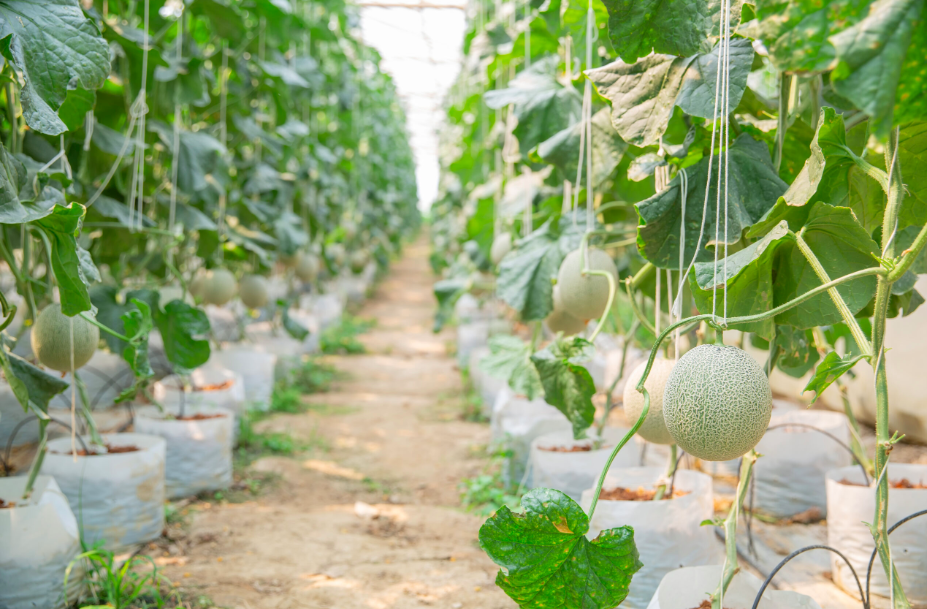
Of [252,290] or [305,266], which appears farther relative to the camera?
[305,266]

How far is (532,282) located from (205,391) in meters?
2.37

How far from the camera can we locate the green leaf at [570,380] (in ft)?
6.22

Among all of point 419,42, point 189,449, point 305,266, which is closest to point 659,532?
point 189,449

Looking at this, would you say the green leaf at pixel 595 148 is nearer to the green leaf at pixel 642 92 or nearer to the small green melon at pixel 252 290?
the green leaf at pixel 642 92

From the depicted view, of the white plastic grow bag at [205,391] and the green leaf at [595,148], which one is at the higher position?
the green leaf at [595,148]

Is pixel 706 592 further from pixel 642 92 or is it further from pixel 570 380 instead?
pixel 642 92

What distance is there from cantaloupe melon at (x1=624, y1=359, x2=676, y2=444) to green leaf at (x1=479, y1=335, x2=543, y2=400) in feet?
2.83

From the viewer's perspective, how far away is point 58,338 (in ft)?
6.61

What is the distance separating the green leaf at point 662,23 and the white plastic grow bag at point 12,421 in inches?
140

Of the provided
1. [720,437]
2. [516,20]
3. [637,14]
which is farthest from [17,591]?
[516,20]

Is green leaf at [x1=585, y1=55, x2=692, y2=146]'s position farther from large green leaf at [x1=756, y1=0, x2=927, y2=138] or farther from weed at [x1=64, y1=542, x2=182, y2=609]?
weed at [x1=64, y1=542, x2=182, y2=609]

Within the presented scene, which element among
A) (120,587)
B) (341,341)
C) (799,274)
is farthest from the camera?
(341,341)

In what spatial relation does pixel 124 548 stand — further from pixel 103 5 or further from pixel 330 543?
pixel 103 5

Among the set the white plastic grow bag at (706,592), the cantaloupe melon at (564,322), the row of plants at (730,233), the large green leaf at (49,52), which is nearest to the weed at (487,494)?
the cantaloupe melon at (564,322)
